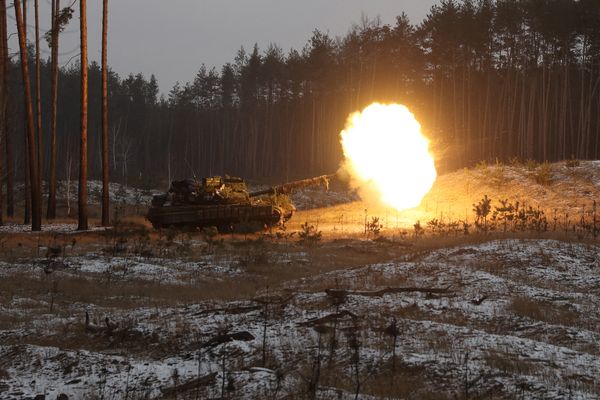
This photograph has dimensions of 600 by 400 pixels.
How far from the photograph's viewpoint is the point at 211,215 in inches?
955

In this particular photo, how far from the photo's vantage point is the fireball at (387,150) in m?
25.7

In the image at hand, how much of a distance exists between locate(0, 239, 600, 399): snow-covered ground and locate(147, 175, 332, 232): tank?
11240 mm

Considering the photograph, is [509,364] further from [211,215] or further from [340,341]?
[211,215]

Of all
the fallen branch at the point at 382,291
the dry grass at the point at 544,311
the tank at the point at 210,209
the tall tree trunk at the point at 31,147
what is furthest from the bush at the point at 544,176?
Answer: the tall tree trunk at the point at 31,147

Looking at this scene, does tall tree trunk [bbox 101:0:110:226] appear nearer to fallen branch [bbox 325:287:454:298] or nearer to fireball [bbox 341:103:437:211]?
fireball [bbox 341:103:437:211]

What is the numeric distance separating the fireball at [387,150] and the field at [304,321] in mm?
7851

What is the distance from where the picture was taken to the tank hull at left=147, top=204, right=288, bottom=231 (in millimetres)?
24062

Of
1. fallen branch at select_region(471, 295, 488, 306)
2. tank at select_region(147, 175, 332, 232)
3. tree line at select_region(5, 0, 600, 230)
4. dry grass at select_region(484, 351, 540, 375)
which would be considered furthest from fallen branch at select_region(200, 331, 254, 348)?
tree line at select_region(5, 0, 600, 230)

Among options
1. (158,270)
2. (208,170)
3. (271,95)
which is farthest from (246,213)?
(208,170)

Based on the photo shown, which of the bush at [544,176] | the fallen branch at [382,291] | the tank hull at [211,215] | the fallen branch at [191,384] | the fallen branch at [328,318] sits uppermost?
the bush at [544,176]

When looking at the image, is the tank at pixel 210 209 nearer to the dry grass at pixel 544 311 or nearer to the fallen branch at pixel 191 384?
the dry grass at pixel 544 311

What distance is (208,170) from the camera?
264 ft

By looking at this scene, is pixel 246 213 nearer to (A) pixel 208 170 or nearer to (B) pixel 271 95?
(B) pixel 271 95

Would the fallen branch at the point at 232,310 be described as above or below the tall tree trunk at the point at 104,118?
below
